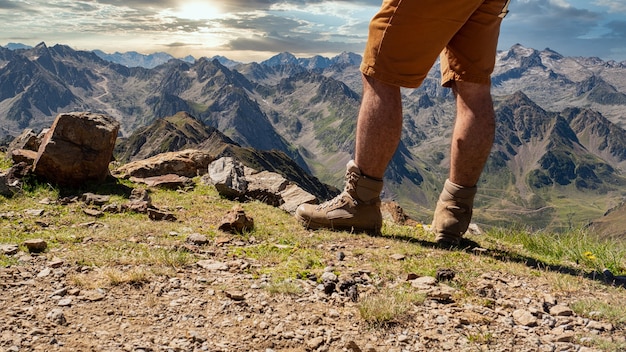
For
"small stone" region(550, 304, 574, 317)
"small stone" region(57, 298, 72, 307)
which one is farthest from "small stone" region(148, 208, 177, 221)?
"small stone" region(550, 304, 574, 317)

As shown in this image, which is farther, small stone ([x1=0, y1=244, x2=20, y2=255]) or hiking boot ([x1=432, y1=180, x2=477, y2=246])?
hiking boot ([x1=432, y1=180, x2=477, y2=246])

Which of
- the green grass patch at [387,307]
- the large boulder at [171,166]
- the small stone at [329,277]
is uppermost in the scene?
the green grass patch at [387,307]

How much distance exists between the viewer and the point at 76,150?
1041 cm

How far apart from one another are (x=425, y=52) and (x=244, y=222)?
356 centimetres

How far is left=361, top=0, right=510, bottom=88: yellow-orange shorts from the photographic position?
5.25 m

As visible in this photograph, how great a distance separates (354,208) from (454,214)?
1.39 meters

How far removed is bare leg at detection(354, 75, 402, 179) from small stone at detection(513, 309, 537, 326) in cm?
268

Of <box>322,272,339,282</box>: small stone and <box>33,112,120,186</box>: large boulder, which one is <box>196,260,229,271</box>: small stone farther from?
<box>33,112,120,186</box>: large boulder

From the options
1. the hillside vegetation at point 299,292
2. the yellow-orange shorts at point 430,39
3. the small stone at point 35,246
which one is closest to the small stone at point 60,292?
the hillside vegetation at point 299,292

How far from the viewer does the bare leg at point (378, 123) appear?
5.87 metres

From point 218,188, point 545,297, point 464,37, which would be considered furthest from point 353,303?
point 218,188

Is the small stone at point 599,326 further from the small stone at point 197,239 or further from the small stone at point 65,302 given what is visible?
the small stone at point 197,239

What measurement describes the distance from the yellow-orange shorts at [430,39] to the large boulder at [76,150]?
7349 millimetres

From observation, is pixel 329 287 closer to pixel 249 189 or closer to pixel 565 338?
pixel 565 338
